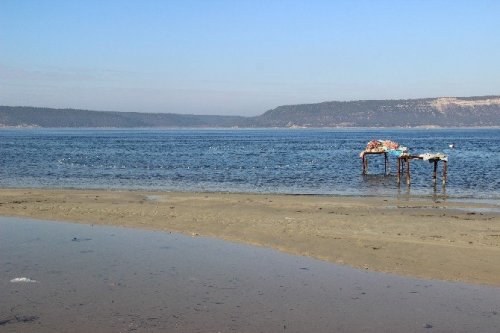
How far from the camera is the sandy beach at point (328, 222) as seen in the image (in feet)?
40.5

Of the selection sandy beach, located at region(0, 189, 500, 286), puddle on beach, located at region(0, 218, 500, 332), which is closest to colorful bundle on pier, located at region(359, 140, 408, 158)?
sandy beach, located at region(0, 189, 500, 286)

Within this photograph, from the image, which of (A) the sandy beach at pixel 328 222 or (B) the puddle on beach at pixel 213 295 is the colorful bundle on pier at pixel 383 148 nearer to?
(A) the sandy beach at pixel 328 222

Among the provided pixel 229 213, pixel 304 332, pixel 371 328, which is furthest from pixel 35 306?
pixel 229 213

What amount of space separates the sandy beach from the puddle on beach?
3.51 feet

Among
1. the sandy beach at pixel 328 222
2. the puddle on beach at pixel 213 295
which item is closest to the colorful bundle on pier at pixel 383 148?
the sandy beach at pixel 328 222

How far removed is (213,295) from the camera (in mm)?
9617

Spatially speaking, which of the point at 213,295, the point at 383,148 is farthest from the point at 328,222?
the point at 383,148

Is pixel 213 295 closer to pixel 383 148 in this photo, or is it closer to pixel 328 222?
pixel 328 222

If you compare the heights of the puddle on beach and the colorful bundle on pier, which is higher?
the colorful bundle on pier

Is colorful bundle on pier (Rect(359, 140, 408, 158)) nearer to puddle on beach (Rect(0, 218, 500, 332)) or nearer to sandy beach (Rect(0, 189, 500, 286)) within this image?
sandy beach (Rect(0, 189, 500, 286))

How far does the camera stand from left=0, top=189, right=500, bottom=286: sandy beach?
12344 mm

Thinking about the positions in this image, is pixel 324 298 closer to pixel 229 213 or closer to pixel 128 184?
pixel 229 213

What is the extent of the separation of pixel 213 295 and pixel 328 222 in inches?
341

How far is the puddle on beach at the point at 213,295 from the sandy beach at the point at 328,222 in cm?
107
